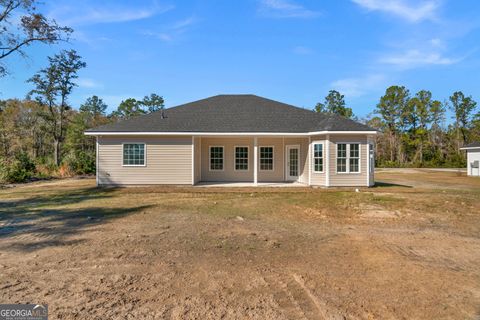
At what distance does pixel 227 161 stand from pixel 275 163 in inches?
107

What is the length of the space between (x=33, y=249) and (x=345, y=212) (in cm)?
751

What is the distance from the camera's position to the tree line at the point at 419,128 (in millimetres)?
42416

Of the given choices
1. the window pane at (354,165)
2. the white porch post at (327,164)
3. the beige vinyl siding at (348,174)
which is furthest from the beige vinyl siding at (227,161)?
the window pane at (354,165)

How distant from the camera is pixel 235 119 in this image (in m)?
16.5

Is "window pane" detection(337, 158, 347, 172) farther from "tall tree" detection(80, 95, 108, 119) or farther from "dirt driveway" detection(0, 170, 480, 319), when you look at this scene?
"tall tree" detection(80, 95, 108, 119)

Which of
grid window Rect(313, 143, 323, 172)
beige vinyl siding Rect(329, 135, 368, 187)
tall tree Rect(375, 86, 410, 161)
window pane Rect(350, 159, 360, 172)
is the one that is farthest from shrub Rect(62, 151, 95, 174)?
tall tree Rect(375, 86, 410, 161)

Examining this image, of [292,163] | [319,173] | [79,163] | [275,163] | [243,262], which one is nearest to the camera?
[243,262]

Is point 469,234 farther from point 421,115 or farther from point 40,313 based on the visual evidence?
point 421,115

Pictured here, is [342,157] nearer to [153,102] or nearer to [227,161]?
[227,161]

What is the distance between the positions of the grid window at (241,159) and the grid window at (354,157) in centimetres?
566

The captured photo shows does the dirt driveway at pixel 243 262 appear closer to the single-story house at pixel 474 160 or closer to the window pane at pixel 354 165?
the window pane at pixel 354 165

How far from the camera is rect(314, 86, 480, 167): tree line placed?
42.4 metres

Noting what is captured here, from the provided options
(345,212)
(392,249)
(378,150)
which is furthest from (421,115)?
(392,249)

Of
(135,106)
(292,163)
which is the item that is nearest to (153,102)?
(135,106)
